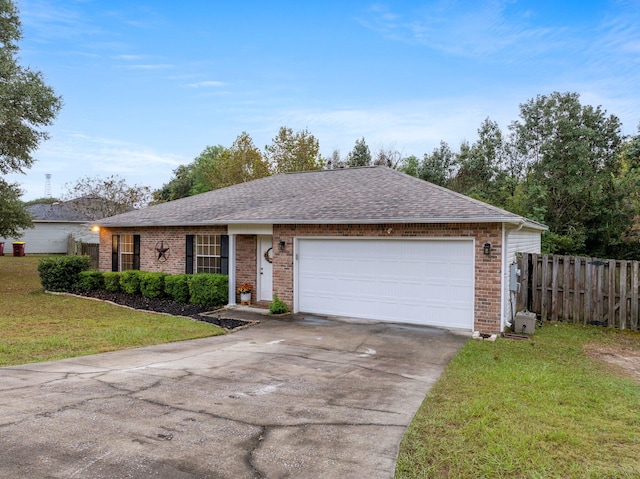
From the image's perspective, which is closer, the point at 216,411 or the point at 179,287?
the point at 216,411

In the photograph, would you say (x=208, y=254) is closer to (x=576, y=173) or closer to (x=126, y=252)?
(x=126, y=252)

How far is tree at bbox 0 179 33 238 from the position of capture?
17984 millimetres

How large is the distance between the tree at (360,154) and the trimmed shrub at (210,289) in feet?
74.3

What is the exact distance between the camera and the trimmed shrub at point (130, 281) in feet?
45.4

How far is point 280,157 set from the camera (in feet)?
116

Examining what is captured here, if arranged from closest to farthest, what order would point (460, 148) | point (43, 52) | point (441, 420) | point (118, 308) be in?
point (441, 420) → point (118, 308) → point (43, 52) → point (460, 148)

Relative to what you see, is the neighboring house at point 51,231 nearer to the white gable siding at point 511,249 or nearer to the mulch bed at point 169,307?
the mulch bed at point 169,307

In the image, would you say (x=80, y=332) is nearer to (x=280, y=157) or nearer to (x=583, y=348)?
(x=583, y=348)

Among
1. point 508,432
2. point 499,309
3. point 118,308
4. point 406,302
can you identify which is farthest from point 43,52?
point 508,432

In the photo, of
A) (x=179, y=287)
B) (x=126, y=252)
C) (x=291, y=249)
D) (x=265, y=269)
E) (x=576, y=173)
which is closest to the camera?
(x=291, y=249)

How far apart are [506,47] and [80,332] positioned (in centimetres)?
1563

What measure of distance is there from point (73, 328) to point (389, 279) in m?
7.30

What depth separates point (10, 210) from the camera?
18016mm

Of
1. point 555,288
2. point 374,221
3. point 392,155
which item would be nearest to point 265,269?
point 374,221
